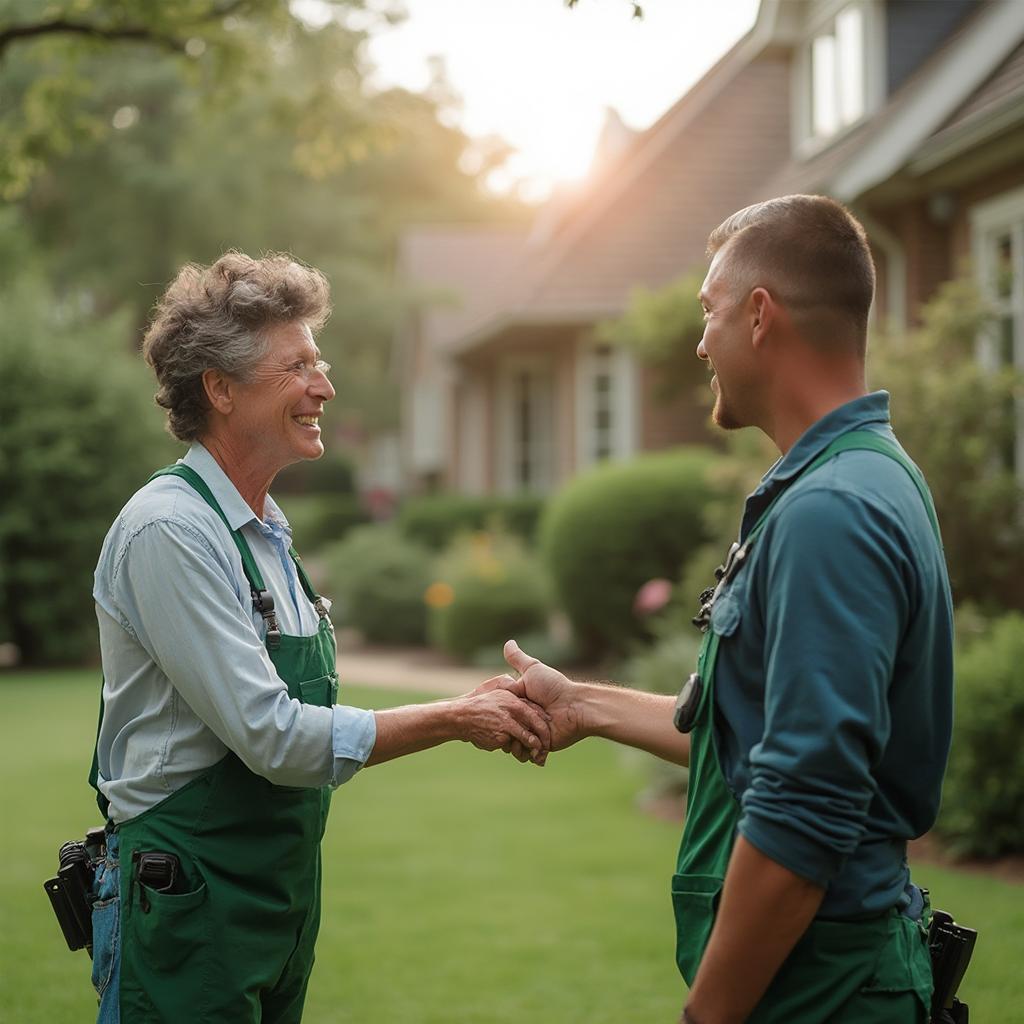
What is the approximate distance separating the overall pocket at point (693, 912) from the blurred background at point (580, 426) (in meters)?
1.79

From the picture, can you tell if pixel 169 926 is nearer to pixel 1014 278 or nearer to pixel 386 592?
pixel 1014 278

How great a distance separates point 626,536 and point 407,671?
11.8 feet

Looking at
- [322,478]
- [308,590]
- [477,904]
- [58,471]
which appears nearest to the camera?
[308,590]

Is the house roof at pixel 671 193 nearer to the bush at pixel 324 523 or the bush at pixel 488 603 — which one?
the bush at pixel 488 603

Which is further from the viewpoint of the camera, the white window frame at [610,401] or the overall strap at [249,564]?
the white window frame at [610,401]

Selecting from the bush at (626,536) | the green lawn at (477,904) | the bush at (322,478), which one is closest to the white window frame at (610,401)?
the bush at (626,536)

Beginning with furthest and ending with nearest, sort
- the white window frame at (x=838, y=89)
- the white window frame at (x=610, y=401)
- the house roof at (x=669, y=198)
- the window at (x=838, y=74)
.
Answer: the house roof at (x=669, y=198)
the white window frame at (x=610, y=401)
the window at (x=838, y=74)
the white window frame at (x=838, y=89)

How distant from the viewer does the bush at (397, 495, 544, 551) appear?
24.7 metres

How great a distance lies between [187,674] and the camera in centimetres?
297

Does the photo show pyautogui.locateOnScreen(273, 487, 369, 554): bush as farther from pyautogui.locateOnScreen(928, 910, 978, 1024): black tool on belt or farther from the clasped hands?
pyautogui.locateOnScreen(928, 910, 978, 1024): black tool on belt

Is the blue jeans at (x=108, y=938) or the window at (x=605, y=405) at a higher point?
the blue jeans at (x=108, y=938)

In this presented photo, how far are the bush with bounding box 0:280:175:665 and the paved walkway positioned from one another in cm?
394

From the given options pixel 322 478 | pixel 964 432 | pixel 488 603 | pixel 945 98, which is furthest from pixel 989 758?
pixel 322 478

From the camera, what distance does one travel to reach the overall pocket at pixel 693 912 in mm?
2520
